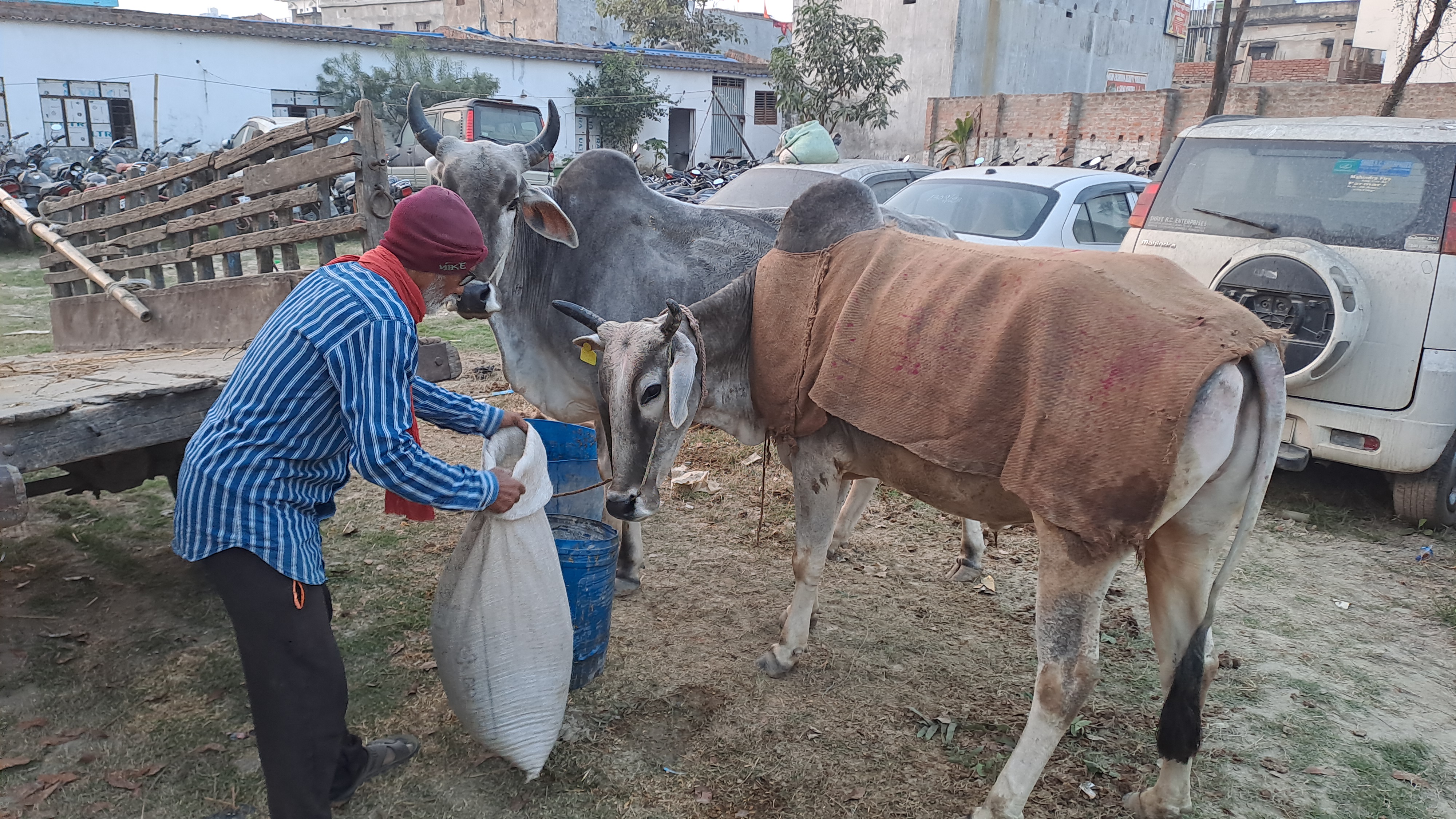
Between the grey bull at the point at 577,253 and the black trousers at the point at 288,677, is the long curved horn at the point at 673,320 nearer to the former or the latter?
the grey bull at the point at 577,253

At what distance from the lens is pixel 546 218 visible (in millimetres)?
4113

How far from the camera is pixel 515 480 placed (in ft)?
8.61

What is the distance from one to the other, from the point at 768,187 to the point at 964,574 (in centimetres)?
457

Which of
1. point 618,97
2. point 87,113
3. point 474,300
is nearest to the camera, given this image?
point 474,300

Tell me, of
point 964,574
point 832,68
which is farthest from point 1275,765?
point 832,68

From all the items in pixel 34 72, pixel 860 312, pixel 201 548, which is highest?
pixel 34 72

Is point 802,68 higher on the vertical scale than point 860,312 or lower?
higher

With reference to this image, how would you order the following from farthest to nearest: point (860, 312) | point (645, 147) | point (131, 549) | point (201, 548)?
point (645, 147) < point (131, 549) < point (860, 312) < point (201, 548)

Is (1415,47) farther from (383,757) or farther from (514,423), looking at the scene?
(383,757)

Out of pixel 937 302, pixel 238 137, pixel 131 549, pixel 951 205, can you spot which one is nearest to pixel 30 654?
pixel 131 549

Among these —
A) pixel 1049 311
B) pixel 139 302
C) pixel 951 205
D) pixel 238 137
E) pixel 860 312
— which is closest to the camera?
pixel 1049 311

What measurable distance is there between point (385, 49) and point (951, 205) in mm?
18666

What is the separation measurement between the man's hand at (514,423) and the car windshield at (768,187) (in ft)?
16.5

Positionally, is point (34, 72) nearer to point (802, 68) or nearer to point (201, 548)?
point (802, 68)
